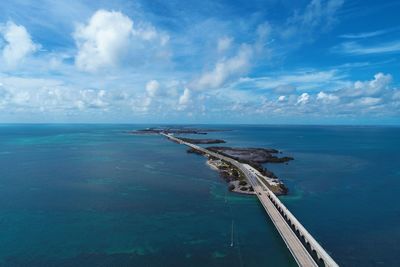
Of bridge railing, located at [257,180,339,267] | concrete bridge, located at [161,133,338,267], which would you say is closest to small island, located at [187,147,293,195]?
concrete bridge, located at [161,133,338,267]

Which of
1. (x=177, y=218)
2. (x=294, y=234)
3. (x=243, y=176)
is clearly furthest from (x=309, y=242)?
(x=243, y=176)

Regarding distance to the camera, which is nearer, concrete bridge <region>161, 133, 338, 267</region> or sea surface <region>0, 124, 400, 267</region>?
concrete bridge <region>161, 133, 338, 267</region>

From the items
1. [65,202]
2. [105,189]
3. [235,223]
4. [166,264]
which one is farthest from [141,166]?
[166,264]

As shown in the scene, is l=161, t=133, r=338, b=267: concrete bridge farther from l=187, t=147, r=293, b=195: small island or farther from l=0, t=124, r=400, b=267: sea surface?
l=187, t=147, r=293, b=195: small island

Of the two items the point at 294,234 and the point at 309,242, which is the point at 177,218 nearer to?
the point at 294,234

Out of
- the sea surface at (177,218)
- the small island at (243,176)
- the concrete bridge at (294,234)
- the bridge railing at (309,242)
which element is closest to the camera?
the bridge railing at (309,242)

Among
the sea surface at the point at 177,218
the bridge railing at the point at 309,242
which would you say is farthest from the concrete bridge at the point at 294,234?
the sea surface at the point at 177,218

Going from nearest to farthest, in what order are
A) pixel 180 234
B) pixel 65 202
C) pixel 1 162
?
pixel 180 234 < pixel 65 202 < pixel 1 162

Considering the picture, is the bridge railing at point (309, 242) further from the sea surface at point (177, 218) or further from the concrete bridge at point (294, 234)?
the sea surface at point (177, 218)

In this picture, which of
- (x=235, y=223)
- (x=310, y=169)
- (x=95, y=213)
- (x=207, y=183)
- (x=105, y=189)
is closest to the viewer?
(x=235, y=223)

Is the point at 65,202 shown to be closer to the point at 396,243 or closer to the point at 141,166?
the point at 141,166

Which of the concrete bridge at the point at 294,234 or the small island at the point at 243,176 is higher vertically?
the small island at the point at 243,176
